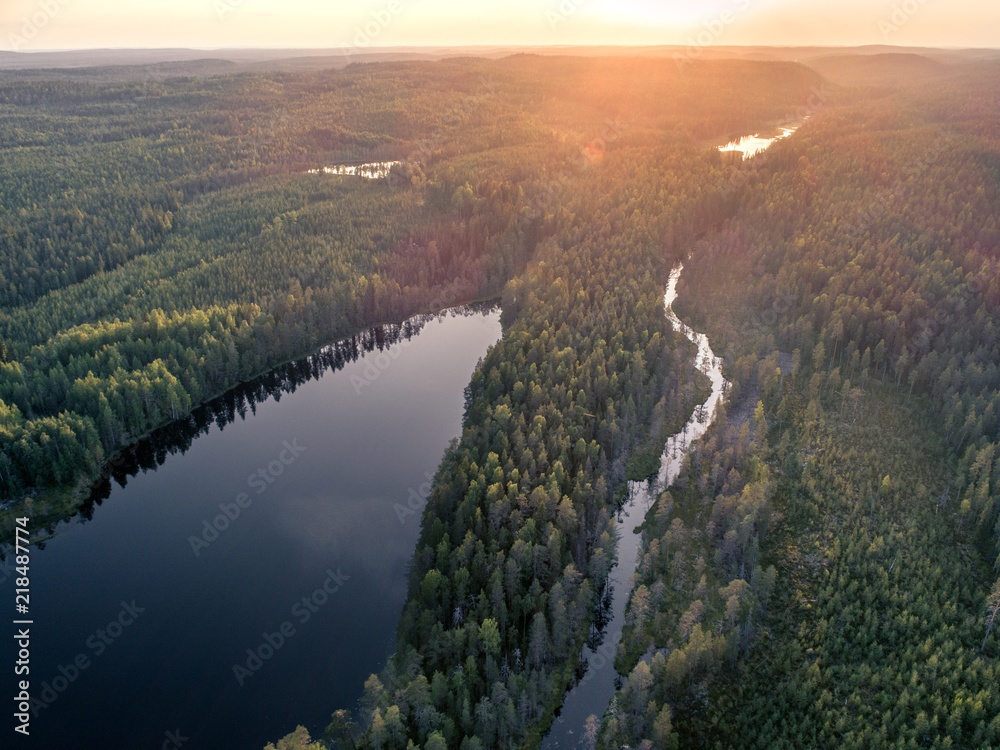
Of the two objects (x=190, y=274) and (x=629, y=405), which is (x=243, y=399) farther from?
(x=629, y=405)

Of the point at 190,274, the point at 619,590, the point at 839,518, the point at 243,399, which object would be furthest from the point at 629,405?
the point at 190,274

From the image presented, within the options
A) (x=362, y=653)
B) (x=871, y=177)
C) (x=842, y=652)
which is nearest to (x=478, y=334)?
(x=362, y=653)

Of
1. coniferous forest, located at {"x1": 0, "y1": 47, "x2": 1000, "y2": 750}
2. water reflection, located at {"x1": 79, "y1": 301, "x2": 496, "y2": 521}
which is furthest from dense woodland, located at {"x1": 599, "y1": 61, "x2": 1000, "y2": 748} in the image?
water reflection, located at {"x1": 79, "y1": 301, "x2": 496, "y2": 521}

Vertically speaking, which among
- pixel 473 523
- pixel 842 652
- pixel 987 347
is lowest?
pixel 842 652

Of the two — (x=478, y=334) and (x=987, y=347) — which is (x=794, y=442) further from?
(x=478, y=334)

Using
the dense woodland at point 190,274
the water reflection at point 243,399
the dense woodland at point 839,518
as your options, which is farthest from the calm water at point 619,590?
the dense woodland at point 190,274

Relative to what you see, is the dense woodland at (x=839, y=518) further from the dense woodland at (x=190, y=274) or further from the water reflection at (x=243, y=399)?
the water reflection at (x=243, y=399)

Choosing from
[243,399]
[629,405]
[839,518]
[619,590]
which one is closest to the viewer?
[619,590]
